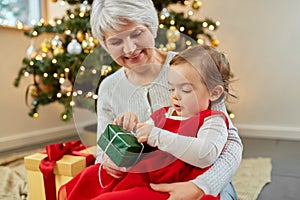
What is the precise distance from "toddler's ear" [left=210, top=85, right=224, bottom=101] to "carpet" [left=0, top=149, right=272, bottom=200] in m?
0.88

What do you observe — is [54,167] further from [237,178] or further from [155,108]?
[237,178]

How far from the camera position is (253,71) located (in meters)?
2.60

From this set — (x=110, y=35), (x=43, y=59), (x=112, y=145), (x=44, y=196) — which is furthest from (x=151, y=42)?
(x=43, y=59)

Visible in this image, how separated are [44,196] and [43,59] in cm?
116

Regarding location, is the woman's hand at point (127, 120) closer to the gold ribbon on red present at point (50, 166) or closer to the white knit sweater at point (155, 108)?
the white knit sweater at point (155, 108)

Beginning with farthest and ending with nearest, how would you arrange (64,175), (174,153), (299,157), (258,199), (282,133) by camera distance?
(282,133) < (299,157) < (258,199) < (64,175) < (174,153)

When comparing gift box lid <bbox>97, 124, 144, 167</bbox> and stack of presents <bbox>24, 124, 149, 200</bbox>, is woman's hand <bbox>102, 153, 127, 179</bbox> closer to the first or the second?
gift box lid <bbox>97, 124, 144, 167</bbox>

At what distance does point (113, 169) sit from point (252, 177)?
1.19 m

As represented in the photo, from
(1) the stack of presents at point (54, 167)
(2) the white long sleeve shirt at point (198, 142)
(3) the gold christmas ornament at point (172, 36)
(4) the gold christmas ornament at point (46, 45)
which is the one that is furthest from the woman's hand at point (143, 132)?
(4) the gold christmas ornament at point (46, 45)

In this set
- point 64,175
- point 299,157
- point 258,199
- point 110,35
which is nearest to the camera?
point 110,35

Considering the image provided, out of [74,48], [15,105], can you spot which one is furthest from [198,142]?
[15,105]

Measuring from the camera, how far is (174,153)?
547mm

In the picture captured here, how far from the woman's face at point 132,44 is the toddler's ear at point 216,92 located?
0.14m

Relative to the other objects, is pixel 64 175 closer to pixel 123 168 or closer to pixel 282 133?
pixel 123 168
